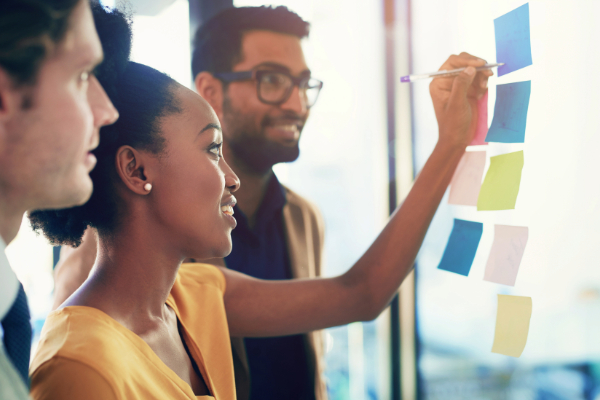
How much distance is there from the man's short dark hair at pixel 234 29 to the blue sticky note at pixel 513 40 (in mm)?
652

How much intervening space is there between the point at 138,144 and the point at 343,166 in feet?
3.49

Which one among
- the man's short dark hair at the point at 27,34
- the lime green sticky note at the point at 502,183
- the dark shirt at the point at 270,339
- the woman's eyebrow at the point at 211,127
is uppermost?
the man's short dark hair at the point at 27,34

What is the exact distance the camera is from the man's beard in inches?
47.8

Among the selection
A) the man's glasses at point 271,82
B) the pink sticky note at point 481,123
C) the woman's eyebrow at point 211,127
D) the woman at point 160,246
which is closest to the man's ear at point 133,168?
the woman at point 160,246

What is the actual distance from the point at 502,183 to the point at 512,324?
0.27 meters

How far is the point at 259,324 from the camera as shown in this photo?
0.97m

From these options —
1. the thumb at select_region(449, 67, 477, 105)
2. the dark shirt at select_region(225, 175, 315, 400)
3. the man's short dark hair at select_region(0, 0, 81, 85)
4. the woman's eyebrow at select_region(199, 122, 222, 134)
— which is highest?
the thumb at select_region(449, 67, 477, 105)

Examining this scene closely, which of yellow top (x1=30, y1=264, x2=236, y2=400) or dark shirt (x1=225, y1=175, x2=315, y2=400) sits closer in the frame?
yellow top (x1=30, y1=264, x2=236, y2=400)

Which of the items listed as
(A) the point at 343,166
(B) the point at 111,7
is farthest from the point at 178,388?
(A) the point at 343,166

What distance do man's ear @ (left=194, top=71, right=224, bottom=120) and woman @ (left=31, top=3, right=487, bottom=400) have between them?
494 millimetres

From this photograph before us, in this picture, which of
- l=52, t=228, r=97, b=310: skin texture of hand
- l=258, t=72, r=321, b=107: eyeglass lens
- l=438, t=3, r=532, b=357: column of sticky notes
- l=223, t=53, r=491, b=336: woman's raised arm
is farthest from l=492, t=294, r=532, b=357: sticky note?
l=52, t=228, r=97, b=310: skin texture of hand

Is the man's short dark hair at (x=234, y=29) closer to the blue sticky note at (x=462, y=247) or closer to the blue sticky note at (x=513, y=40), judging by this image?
the blue sticky note at (x=513, y=40)

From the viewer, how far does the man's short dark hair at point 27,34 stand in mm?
374

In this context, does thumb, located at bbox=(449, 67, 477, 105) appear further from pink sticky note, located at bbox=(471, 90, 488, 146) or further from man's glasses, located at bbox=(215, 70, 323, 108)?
man's glasses, located at bbox=(215, 70, 323, 108)
